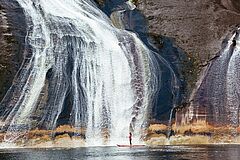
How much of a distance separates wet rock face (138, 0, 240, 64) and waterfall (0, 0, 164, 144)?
4.62 metres

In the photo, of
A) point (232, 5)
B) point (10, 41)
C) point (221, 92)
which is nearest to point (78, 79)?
point (10, 41)

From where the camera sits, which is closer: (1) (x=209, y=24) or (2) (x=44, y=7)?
(2) (x=44, y=7)

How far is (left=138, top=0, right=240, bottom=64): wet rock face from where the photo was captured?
43.4m

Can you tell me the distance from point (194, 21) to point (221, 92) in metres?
8.77

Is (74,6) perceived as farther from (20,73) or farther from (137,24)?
(20,73)

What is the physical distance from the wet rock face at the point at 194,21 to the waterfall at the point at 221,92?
4.39 ft

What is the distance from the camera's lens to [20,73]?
34812 mm

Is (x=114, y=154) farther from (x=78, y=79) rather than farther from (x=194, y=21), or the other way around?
(x=194, y=21)

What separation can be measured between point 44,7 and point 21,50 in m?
6.06

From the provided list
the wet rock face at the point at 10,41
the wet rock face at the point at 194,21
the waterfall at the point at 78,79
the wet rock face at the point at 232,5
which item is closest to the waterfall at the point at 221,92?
the wet rock face at the point at 194,21

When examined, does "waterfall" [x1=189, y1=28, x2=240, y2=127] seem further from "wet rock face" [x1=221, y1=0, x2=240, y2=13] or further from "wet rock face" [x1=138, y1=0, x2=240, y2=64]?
"wet rock face" [x1=221, y1=0, x2=240, y2=13]

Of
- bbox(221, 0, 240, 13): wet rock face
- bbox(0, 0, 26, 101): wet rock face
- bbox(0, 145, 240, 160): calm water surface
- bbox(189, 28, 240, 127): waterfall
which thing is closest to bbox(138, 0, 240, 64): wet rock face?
bbox(221, 0, 240, 13): wet rock face

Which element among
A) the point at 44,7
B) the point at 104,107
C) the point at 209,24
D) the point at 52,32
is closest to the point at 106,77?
the point at 104,107

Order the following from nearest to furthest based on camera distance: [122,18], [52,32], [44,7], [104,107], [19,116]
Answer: [19,116] < [104,107] < [52,32] < [44,7] < [122,18]
